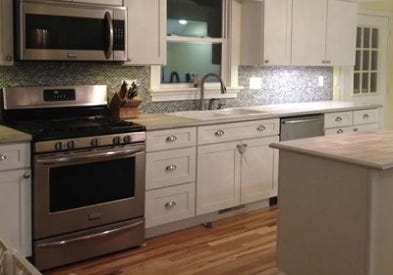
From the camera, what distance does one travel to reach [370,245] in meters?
2.67

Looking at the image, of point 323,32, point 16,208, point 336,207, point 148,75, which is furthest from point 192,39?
point 336,207

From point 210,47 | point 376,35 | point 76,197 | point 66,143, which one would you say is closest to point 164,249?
point 76,197

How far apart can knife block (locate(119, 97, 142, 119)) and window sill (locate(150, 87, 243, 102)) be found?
39 centimetres

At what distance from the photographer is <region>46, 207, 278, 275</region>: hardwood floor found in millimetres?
3367

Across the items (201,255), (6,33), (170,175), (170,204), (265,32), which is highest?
(265,32)

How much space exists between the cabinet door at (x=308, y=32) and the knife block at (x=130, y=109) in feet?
6.20

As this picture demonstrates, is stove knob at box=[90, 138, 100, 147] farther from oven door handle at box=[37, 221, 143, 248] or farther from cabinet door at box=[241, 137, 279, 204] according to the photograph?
cabinet door at box=[241, 137, 279, 204]

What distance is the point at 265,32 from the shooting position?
4.83 meters

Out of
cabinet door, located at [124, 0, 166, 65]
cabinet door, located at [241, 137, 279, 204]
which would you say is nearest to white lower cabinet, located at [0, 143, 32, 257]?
cabinet door, located at [124, 0, 166, 65]

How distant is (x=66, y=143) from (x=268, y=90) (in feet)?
8.72

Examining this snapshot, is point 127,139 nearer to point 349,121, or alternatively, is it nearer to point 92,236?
point 92,236

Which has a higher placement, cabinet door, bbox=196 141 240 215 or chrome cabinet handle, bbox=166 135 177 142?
chrome cabinet handle, bbox=166 135 177 142

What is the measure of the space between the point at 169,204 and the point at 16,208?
1.19m

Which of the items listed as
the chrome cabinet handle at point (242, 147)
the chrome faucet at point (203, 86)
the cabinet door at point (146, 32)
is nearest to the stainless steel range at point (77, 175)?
the cabinet door at point (146, 32)
